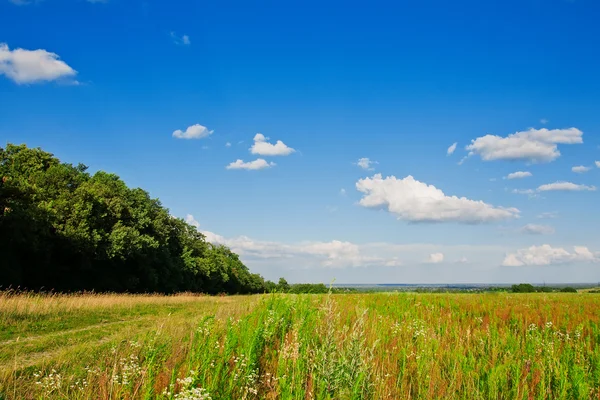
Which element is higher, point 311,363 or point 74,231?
point 74,231

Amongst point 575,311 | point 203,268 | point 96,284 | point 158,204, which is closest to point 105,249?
point 96,284

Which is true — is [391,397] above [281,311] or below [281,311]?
below

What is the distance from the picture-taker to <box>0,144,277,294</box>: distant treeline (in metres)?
34.5

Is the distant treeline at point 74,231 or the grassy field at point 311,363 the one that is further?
the distant treeline at point 74,231

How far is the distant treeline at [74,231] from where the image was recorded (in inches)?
1358

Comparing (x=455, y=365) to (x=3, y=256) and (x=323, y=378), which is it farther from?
Result: (x=3, y=256)

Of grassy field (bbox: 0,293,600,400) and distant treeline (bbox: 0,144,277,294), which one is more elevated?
distant treeline (bbox: 0,144,277,294)

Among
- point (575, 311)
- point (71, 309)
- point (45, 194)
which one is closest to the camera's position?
point (575, 311)

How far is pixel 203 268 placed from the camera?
7125cm

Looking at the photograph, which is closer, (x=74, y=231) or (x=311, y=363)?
(x=311, y=363)

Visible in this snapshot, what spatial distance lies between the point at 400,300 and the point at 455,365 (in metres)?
9.59

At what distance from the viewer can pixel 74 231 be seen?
39.2 meters

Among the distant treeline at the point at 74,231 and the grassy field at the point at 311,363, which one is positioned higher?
the distant treeline at the point at 74,231

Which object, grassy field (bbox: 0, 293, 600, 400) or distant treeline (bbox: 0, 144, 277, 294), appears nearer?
grassy field (bbox: 0, 293, 600, 400)
